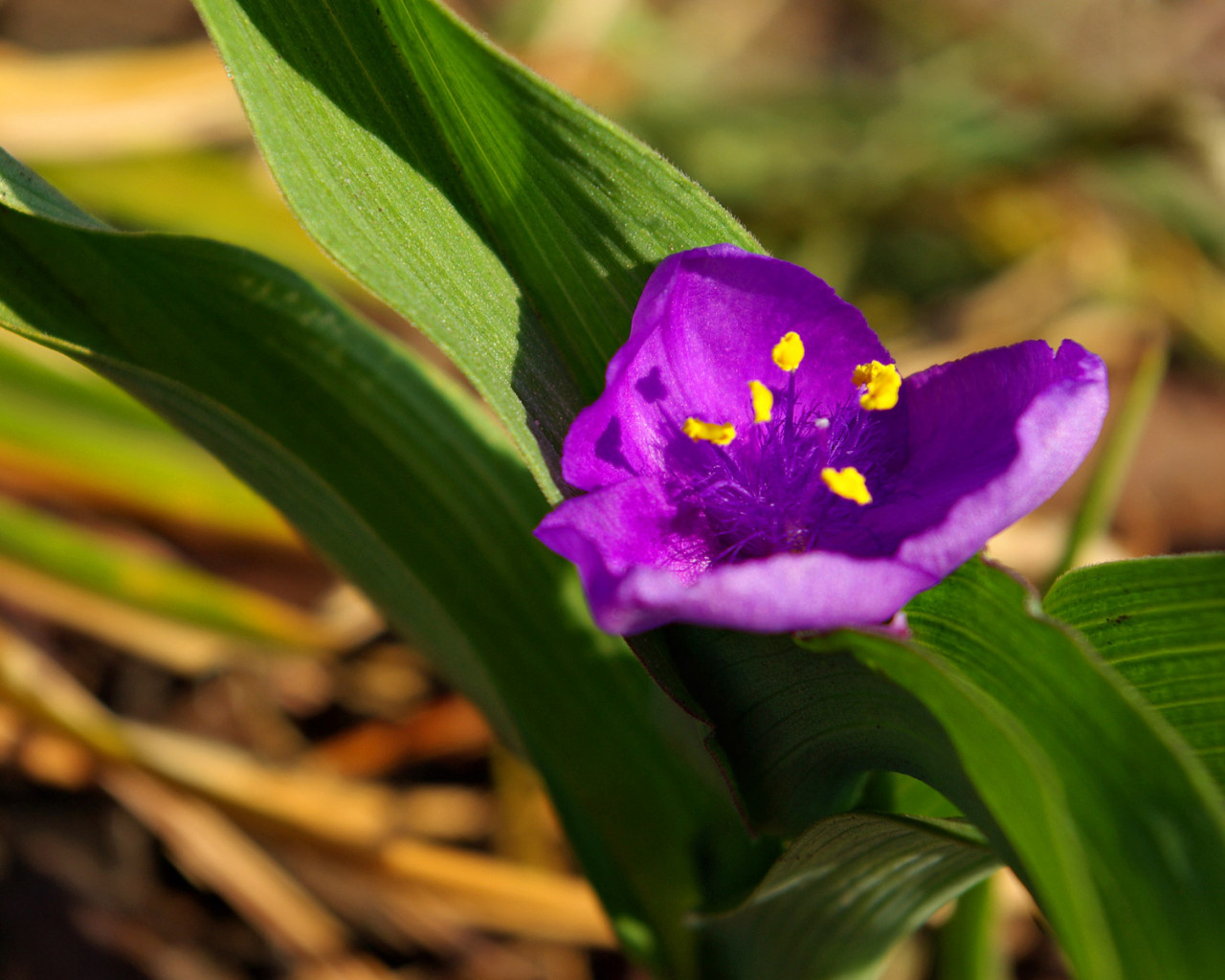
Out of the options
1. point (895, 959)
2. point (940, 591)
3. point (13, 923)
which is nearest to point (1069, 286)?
point (895, 959)

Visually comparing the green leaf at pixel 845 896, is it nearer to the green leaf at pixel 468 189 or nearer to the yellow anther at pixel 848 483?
the yellow anther at pixel 848 483

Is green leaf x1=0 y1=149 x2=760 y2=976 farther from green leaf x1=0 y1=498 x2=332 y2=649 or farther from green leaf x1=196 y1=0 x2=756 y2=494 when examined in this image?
green leaf x1=0 y1=498 x2=332 y2=649

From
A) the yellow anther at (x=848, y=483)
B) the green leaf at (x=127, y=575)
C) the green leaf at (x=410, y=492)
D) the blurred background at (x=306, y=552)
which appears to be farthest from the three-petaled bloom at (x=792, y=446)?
the green leaf at (x=127, y=575)

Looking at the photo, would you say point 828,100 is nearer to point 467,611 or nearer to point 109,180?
point 109,180

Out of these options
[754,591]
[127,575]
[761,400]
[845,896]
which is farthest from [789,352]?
[127,575]

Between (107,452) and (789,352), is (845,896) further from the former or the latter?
(107,452)

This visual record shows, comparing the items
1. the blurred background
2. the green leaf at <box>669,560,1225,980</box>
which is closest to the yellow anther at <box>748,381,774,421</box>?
the green leaf at <box>669,560,1225,980</box>
